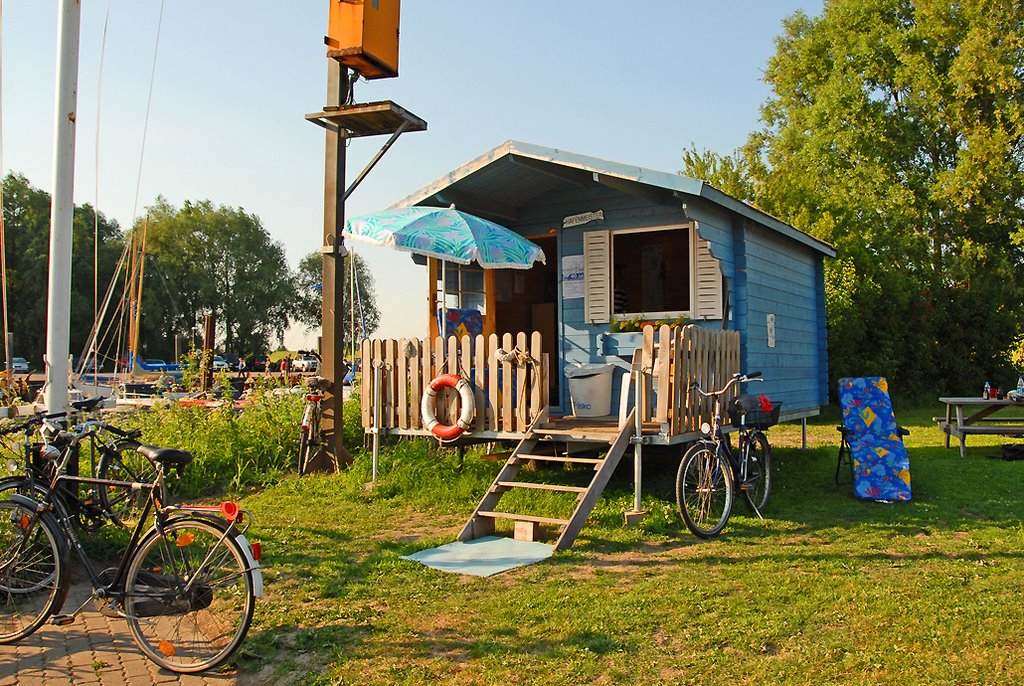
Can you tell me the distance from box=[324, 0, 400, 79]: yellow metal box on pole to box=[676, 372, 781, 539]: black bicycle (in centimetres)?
499

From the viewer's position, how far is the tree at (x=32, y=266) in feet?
155

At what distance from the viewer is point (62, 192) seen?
6.00m

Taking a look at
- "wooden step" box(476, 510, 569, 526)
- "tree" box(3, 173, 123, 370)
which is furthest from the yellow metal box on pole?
"tree" box(3, 173, 123, 370)

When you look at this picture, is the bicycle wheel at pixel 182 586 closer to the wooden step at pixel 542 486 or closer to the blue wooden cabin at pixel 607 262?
the wooden step at pixel 542 486

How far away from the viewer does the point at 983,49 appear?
2498 cm

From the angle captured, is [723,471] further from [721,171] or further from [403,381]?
[721,171]

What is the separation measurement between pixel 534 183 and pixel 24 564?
24.7ft

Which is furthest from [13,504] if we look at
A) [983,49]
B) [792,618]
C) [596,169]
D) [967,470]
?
[983,49]

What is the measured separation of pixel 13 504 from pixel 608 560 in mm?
3716

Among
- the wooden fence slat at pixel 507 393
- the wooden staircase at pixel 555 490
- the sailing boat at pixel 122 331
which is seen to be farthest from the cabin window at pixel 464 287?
the wooden staircase at pixel 555 490

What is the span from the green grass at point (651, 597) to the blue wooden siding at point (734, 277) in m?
2.52

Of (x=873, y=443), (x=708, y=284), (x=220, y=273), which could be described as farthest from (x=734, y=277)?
(x=220, y=273)

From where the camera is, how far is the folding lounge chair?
8180 millimetres

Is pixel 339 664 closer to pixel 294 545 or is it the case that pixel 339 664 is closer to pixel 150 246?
pixel 294 545
